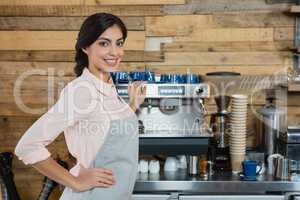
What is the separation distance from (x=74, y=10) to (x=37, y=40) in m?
0.30

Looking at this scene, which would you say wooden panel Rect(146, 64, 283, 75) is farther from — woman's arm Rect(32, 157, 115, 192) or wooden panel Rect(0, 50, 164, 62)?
woman's arm Rect(32, 157, 115, 192)

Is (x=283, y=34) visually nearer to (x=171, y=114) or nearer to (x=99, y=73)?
(x=171, y=114)

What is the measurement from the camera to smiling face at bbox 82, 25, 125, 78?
1271 millimetres

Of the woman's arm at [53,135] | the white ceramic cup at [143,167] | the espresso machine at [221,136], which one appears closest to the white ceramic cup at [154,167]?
the white ceramic cup at [143,167]

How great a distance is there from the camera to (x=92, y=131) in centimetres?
125

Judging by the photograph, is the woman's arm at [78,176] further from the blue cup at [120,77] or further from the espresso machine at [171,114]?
the blue cup at [120,77]

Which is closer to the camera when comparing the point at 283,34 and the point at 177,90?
the point at 177,90

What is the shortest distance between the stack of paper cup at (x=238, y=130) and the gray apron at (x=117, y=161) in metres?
0.81

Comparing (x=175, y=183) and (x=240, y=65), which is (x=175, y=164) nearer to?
(x=175, y=183)

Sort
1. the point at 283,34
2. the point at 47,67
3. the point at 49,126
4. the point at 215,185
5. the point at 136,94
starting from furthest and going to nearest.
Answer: the point at 47,67 → the point at 283,34 → the point at 215,185 → the point at 136,94 → the point at 49,126

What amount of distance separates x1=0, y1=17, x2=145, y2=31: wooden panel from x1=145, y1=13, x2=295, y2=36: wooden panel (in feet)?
0.26

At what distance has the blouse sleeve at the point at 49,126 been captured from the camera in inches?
47.6

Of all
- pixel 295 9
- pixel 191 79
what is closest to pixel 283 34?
pixel 295 9

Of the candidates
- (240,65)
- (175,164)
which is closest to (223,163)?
(175,164)
